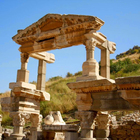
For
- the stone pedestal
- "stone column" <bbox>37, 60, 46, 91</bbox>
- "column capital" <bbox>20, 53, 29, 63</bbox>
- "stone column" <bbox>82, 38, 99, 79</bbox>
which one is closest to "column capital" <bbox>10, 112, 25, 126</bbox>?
"stone column" <bbox>37, 60, 46, 91</bbox>

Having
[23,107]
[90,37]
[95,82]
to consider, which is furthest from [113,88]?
[23,107]

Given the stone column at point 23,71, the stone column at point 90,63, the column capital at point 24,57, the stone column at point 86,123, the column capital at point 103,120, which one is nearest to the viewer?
the stone column at point 86,123

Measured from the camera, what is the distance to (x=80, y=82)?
27.8 ft

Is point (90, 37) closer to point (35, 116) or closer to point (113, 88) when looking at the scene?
point (113, 88)

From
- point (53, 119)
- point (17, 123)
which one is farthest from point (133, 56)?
point (17, 123)

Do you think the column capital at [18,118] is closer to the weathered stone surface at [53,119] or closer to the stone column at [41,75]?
the weathered stone surface at [53,119]

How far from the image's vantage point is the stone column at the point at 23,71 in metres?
11.0

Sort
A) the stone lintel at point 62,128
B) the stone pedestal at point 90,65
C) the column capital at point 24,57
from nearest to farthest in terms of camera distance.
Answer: the stone pedestal at point 90,65 < the stone lintel at point 62,128 < the column capital at point 24,57

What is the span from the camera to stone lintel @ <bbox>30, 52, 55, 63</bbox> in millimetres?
11919

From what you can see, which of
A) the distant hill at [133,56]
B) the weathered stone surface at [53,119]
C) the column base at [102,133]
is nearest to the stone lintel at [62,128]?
the weathered stone surface at [53,119]

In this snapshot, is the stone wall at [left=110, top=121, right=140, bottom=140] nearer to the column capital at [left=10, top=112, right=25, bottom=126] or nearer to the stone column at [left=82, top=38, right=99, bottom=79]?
the stone column at [left=82, top=38, right=99, bottom=79]

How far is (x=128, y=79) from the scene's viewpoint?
24.4ft

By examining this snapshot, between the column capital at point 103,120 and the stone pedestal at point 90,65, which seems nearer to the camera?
the stone pedestal at point 90,65

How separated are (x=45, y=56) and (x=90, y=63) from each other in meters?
4.10
